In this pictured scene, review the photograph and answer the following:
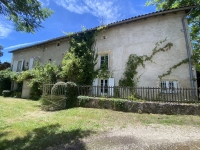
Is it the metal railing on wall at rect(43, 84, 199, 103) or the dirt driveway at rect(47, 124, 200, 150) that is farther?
the metal railing on wall at rect(43, 84, 199, 103)

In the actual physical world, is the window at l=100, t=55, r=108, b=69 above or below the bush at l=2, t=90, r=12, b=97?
above

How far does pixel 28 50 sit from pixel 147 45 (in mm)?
16965

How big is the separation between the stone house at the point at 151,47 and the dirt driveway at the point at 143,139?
5.77 meters

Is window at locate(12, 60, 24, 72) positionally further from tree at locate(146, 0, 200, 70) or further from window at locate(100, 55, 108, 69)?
tree at locate(146, 0, 200, 70)

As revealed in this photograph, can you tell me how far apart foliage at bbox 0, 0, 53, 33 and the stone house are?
7374mm

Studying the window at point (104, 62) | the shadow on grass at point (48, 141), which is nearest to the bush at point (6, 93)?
the window at point (104, 62)

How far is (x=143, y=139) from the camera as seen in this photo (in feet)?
14.3

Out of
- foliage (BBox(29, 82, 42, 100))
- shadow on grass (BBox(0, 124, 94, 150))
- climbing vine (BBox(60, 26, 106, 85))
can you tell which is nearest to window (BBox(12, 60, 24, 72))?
foliage (BBox(29, 82, 42, 100))

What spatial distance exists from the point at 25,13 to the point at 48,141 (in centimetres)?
528

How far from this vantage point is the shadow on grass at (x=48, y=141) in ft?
13.1

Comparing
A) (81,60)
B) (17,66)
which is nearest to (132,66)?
(81,60)

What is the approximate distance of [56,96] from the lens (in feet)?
31.1

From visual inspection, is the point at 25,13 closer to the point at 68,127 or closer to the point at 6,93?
the point at 68,127

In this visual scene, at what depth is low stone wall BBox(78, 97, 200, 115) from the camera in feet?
22.7
